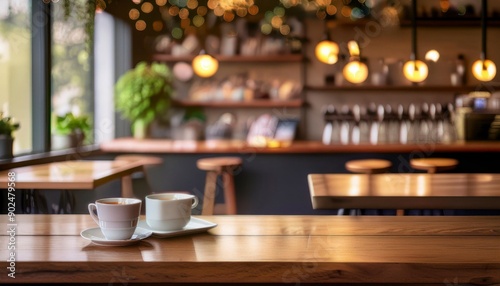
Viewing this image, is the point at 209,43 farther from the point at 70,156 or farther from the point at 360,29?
the point at 70,156

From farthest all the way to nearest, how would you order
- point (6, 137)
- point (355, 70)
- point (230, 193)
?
point (230, 193) → point (355, 70) → point (6, 137)

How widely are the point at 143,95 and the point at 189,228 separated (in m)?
4.61

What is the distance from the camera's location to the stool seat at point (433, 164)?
5.16m

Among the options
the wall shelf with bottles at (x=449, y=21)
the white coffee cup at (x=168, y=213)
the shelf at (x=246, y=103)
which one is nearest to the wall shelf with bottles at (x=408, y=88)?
the shelf at (x=246, y=103)

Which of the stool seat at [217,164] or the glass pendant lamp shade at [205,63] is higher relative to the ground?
the glass pendant lamp shade at [205,63]

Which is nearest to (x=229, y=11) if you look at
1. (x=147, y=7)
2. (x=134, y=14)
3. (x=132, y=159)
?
(x=147, y=7)

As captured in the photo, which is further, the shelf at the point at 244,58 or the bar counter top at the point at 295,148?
→ the shelf at the point at 244,58

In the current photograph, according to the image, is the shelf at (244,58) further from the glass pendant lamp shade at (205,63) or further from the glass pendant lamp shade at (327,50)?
the glass pendant lamp shade at (327,50)

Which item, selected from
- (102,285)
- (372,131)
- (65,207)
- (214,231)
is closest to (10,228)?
(102,285)

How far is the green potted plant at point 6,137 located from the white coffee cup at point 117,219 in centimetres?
234

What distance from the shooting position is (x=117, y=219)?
150 centimetres

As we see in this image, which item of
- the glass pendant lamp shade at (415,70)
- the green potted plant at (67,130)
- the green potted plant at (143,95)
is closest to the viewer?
the glass pendant lamp shade at (415,70)

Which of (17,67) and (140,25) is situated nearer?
(17,67)

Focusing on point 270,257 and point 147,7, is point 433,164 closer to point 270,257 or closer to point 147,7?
point 147,7
